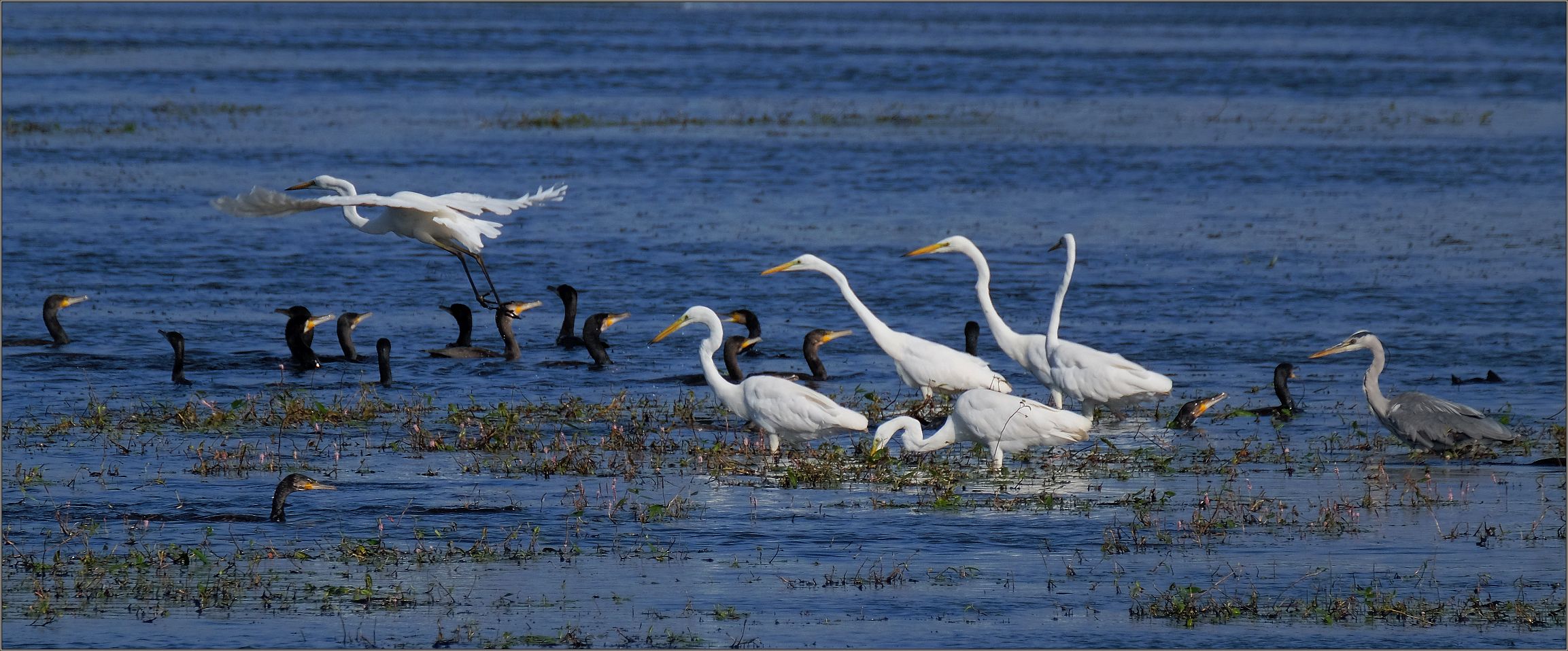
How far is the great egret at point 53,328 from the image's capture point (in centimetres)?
1520

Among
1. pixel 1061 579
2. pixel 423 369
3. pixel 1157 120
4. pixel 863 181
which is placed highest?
pixel 1157 120

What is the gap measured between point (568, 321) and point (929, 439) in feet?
21.1

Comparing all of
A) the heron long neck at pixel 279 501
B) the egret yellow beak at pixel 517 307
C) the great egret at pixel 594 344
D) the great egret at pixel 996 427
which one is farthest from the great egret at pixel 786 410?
the egret yellow beak at pixel 517 307

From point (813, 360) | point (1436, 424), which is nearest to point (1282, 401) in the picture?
point (1436, 424)

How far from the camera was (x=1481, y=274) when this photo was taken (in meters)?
19.8

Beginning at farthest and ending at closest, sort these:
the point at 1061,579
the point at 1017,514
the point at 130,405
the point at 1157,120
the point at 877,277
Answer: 1. the point at 1157,120
2. the point at 877,277
3. the point at 130,405
4. the point at 1017,514
5. the point at 1061,579

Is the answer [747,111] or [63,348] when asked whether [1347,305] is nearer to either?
→ [63,348]

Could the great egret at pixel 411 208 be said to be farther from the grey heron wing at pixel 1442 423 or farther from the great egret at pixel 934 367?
the grey heron wing at pixel 1442 423

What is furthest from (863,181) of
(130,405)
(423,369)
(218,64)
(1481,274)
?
(218,64)

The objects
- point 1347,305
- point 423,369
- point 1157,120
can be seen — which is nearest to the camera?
point 423,369

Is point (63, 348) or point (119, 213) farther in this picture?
point (119, 213)

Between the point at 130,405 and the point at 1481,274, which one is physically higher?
the point at 1481,274

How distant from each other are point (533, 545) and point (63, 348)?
326 inches

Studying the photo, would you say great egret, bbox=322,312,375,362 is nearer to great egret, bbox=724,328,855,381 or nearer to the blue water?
the blue water
